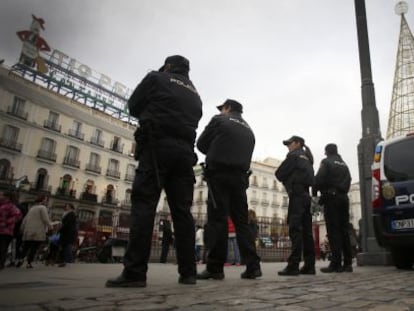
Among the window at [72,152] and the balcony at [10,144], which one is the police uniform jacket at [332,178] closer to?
the balcony at [10,144]

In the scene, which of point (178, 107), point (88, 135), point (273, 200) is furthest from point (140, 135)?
point (273, 200)

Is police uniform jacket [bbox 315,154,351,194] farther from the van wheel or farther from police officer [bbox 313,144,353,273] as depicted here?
the van wheel

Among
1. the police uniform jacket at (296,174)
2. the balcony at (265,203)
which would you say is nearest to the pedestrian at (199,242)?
the police uniform jacket at (296,174)

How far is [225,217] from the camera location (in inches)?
156

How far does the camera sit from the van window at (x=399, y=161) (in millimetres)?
5270

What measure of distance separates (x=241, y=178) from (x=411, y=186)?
9.00 ft

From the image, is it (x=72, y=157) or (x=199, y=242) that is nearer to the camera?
(x=199, y=242)

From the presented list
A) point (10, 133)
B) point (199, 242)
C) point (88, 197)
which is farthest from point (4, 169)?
point (199, 242)

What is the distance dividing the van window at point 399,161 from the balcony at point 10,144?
109 feet

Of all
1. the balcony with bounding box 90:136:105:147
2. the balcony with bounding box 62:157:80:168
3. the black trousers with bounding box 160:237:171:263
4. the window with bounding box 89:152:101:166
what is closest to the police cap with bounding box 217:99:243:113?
the black trousers with bounding box 160:237:171:263

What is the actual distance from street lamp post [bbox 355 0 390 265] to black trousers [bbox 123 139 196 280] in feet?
18.4

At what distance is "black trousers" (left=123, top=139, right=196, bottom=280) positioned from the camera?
280cm

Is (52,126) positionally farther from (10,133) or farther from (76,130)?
(10,133)

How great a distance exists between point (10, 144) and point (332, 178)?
3377cm
